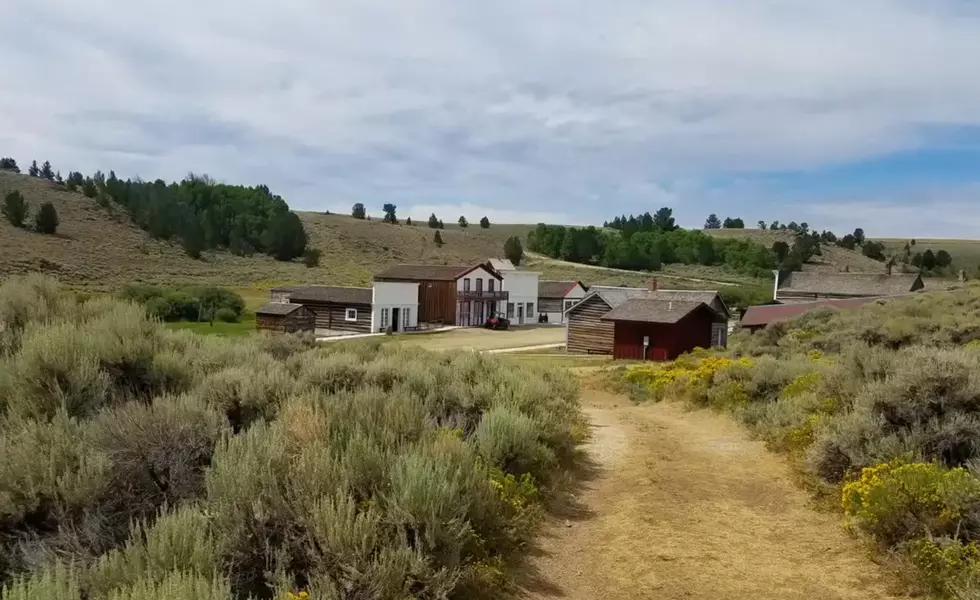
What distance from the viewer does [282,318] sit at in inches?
1663

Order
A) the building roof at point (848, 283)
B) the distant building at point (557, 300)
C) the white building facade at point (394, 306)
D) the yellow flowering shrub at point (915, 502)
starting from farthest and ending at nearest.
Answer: the distant building at point (557, 300) < the building roof at point (848, 283) < the white building facade at point (394, 306) < the yellow flowering shrub at point (915, 502)

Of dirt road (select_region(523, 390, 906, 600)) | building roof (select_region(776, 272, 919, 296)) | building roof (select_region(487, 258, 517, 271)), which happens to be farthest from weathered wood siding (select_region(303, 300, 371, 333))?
dirt road (select_region(523, 390, 906, 600))

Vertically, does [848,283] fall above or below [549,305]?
above

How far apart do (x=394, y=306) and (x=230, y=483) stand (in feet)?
150

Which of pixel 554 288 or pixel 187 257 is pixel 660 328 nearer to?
pixel 554 288

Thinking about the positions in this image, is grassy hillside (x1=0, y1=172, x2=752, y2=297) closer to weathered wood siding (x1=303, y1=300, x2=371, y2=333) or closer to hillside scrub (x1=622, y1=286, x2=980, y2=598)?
weathered wood siding (x1=303, y1=300, x2=371, y2=333)

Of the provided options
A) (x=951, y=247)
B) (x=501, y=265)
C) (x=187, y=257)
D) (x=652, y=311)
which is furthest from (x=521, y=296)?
(x=951, y=247)

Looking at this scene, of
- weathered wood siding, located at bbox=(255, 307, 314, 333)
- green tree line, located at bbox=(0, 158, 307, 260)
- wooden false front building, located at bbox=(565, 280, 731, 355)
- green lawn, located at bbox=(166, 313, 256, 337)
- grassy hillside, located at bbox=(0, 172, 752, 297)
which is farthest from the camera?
green tree line, located at bbox=(0, 158, 307, 260)

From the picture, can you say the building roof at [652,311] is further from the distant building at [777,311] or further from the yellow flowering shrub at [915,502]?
the yellow flowering shrub at [915,502]

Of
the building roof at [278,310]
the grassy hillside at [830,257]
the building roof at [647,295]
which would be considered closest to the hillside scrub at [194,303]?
the building roof at [278,310]

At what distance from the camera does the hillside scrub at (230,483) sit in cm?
464

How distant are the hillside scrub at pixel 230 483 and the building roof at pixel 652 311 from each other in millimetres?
27401

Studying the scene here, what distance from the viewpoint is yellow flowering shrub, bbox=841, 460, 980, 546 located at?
6414 millimetres

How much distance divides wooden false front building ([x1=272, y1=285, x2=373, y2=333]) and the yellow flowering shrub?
143ft
